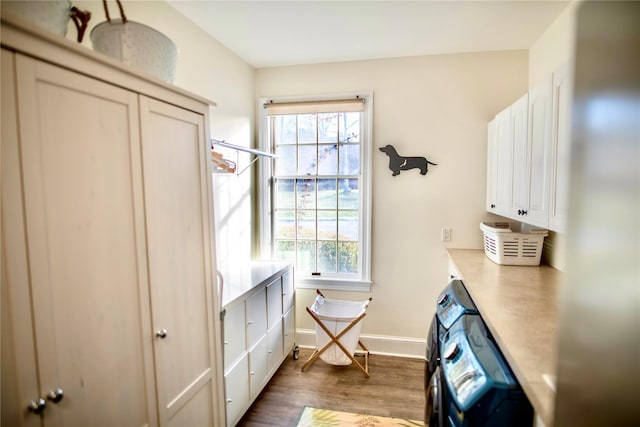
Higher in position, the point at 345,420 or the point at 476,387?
the point at 476,387

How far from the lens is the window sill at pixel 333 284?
2971 mm

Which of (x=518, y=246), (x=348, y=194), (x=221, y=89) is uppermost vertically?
(x=221, y=89)

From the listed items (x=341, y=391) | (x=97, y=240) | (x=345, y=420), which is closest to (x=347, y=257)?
(x=341, y=391)

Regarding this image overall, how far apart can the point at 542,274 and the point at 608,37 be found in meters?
2.12

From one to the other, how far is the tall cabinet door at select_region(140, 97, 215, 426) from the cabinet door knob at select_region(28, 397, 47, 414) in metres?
0.39

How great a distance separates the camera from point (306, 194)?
3088 millimetres

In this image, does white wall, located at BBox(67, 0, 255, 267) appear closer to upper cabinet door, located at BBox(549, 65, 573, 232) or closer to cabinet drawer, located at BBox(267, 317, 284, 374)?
cabinet drawer, located at BBox(267, 317, 284, 374)

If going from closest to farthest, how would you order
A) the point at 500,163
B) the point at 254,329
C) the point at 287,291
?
the point at 254,329, the point at 500,163, the point at 287,291

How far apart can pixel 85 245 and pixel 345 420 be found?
1.88m

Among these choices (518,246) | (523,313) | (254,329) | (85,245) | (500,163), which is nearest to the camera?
(85,245)

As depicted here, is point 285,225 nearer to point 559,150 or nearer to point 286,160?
point 286,160

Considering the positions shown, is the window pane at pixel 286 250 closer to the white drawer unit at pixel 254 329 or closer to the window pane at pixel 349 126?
the white drawer unit at pixel 254 329

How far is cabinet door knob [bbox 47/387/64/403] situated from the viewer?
86 centimetres

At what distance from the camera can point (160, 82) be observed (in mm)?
1188
